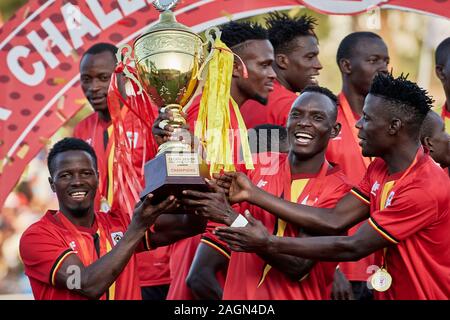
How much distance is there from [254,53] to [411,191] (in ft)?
6.40

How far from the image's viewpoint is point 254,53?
7566 millimetres

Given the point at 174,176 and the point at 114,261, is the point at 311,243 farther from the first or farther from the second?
the point at 114,261

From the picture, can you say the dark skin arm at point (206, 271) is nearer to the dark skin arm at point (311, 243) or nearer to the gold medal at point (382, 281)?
the dark skin arm at point (311, 243)

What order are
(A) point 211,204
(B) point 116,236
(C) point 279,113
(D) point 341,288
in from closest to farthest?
(A) point 211,204 < (B) point 116,236 < (D) point 341,288 < (C) point 279,113

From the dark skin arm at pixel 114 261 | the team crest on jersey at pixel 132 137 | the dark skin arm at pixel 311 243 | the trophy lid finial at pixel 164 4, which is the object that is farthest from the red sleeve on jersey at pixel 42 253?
the trophy lid finial at pixel 164 4

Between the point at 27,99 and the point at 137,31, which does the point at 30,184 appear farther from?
the point at 137,31

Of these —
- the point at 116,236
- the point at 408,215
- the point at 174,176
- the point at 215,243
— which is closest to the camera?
the point at 174,176

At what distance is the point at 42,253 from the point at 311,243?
4.46 feet

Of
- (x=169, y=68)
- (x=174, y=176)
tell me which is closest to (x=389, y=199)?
(x=174, y=176)

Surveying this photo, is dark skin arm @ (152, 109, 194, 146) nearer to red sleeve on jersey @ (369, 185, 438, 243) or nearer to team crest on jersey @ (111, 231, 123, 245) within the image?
team crest on jersey @ (111, 231, 123, 245)

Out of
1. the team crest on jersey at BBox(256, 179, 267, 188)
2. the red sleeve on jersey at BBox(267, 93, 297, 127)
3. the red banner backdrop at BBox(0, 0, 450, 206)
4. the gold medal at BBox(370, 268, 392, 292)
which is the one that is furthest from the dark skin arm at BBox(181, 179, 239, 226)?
the red banner backdrop at BBox(0, 0, 450, 206)

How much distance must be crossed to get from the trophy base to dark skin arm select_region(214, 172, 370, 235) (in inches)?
8.2

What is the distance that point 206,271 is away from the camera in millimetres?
6844
